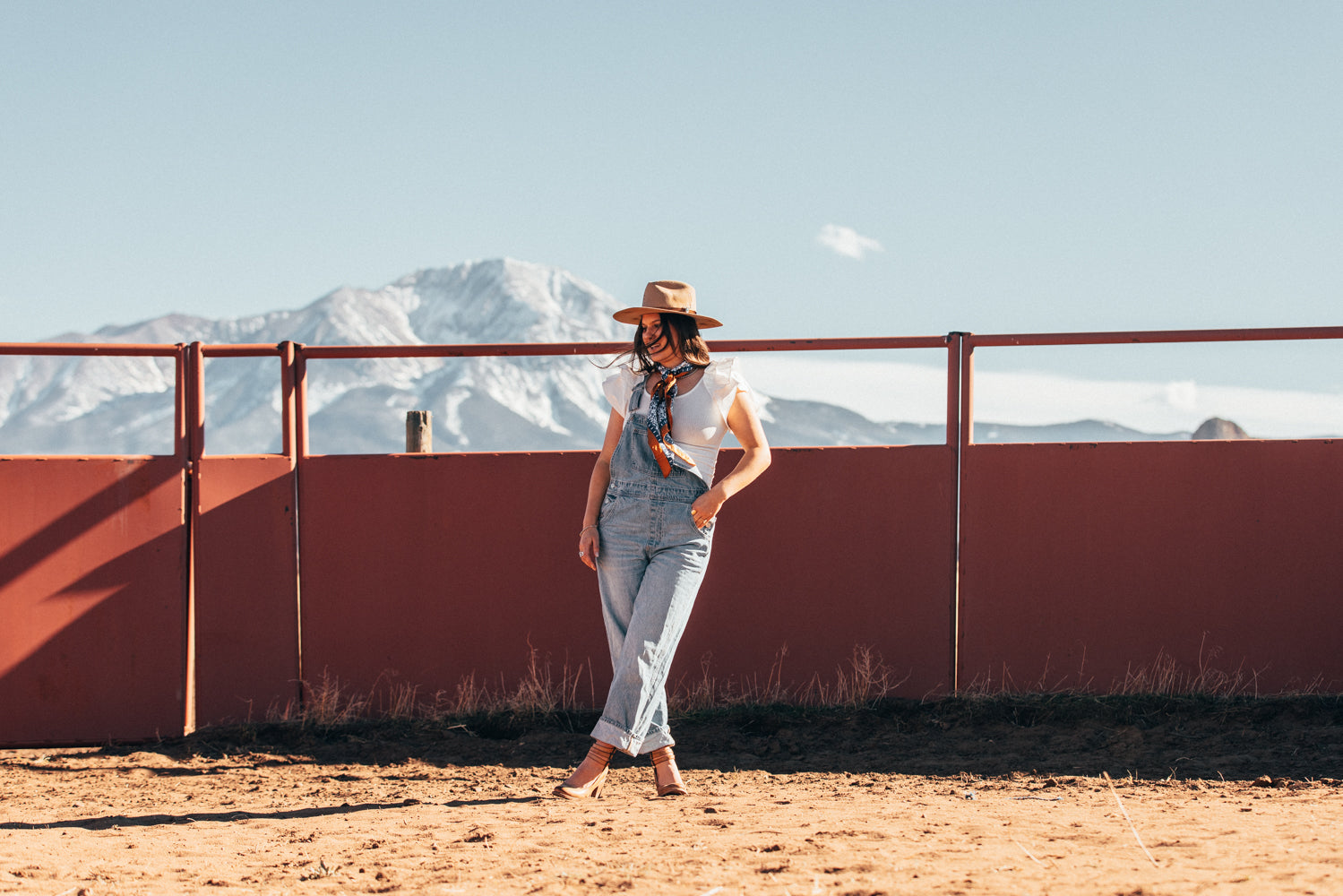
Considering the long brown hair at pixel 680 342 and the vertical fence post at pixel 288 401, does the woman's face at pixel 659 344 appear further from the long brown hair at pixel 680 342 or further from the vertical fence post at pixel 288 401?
the vertical fence post at pixel 288 401

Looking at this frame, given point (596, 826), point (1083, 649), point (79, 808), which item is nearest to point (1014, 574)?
point (1083, 649)

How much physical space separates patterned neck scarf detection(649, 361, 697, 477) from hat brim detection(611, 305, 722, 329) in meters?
0.18

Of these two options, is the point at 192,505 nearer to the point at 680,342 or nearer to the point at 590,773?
the point at 590,773

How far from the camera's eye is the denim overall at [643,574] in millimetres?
3984

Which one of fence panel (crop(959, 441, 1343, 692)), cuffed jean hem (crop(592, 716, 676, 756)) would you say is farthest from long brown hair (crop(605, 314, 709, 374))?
fence panel (crop(959, 441, 1343, 692))

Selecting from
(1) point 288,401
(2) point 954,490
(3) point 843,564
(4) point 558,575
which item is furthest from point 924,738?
(1) point 288,401

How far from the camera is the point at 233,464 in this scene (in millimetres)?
5664

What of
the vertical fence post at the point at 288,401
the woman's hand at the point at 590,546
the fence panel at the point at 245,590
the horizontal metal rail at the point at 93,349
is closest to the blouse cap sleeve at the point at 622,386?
the woman's hand at the point at 590,546

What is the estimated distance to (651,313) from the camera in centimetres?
411

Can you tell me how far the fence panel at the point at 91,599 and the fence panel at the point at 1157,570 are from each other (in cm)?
375

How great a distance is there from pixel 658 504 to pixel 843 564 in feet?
6.53

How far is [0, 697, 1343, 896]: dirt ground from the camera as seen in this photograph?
3.22 meters

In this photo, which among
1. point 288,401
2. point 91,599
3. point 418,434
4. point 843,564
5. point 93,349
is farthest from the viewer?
point 418,434

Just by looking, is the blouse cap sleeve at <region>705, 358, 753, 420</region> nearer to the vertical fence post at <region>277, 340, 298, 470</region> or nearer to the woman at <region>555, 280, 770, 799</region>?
the woman at <region>555, 280, 770, 799</region>
